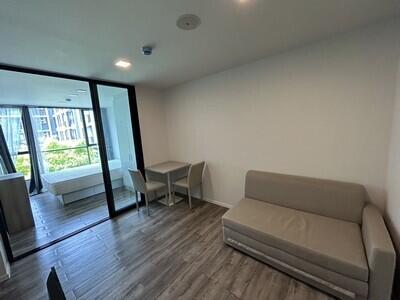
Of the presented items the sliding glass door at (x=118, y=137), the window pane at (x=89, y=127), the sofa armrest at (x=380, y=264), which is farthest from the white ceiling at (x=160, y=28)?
the window pane at (x=89, y=127)

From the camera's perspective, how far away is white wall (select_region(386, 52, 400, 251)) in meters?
1.38

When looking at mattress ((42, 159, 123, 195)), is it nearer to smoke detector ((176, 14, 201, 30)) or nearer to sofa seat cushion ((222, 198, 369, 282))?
sofa seat cushion ((222, 198, 369, 282))

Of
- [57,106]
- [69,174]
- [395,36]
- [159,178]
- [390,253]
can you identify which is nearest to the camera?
[390,253]

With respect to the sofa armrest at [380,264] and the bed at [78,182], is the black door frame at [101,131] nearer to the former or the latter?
the bed at [78,182]

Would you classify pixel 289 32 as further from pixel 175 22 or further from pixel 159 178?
pixel 159 178

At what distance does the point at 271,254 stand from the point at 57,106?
6.03m

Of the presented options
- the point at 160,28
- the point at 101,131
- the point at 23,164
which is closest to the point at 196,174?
the point at 101,131

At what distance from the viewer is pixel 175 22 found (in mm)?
1435

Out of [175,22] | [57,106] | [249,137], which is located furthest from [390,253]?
[57,106]

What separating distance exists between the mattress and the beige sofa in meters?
2.68

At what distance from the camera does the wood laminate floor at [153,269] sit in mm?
1583

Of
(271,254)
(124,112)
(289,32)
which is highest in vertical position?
(289,32)

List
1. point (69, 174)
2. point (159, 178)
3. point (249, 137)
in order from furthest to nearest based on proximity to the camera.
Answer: point (69, 174) → point (159, 178) → point (249, 137)

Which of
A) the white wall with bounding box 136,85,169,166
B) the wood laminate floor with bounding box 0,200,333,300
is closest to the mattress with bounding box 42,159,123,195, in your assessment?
the white wall with bounding box 136,85,169,166
